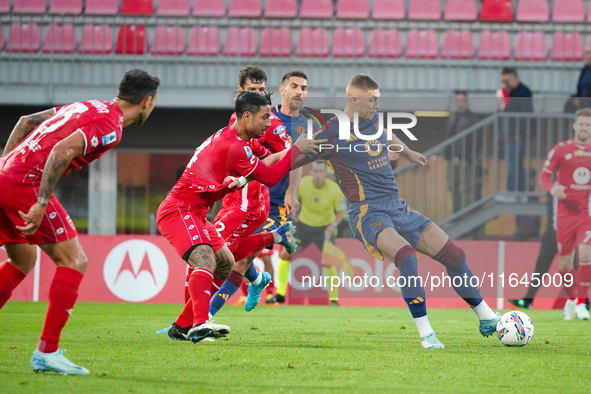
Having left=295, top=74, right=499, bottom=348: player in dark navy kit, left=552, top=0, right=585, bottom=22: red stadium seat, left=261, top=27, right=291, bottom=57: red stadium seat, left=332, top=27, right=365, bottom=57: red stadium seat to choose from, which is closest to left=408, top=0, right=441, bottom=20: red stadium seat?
left=332, top=27, right=365, bottom=57: red stadium seat

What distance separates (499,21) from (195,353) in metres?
13.8

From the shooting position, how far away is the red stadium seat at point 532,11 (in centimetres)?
1770

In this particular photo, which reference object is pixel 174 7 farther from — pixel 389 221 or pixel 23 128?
pixel 23 128

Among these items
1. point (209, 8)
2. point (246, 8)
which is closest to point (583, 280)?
point (246, 8)

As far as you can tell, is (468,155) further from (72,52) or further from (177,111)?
(72,52)

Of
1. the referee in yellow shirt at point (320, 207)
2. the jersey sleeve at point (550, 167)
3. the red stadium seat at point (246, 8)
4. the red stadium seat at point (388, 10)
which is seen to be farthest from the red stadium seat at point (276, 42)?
the jersey sleeve at point (550, 167)

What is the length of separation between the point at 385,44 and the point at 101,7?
19.9 ft

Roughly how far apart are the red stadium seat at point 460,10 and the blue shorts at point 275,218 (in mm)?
10770

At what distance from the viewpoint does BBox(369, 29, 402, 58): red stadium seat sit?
661 inches

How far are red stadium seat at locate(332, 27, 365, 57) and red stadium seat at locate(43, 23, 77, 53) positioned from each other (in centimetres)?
527

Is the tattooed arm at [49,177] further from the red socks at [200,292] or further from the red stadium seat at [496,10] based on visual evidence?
the red stadium seat at [496,10]

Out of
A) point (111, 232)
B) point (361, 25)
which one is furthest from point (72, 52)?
point (361, 25)

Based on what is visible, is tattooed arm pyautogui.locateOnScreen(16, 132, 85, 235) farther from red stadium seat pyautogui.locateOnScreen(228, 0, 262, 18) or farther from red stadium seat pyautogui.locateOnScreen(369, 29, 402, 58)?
red stadium seat pyautogui.locateOnScreen(228, 0, 262, 18)

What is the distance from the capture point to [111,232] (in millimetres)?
15281
